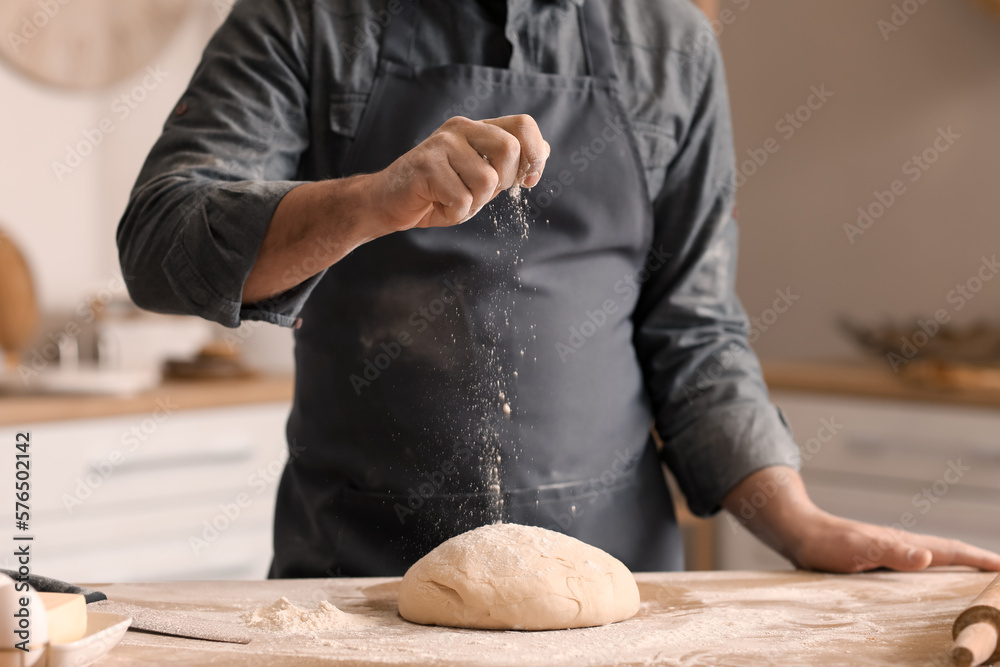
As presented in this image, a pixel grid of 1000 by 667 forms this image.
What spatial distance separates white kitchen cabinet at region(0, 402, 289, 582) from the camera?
6.11 ft

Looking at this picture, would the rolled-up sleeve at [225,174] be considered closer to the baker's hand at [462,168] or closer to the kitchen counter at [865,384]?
the baker's hand at [462,168]

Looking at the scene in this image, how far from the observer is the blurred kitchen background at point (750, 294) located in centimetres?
195

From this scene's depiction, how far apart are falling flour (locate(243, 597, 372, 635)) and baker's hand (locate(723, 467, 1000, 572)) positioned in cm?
50

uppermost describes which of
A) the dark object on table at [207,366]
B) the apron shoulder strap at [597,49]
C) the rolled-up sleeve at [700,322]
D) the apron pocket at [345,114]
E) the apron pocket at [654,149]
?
the apron shoulder strap at [597,49]

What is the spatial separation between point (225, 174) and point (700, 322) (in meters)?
0.58

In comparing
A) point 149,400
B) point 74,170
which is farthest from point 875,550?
point 74,170

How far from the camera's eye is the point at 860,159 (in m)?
2.57

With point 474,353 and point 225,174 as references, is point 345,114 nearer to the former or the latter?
point 225,174

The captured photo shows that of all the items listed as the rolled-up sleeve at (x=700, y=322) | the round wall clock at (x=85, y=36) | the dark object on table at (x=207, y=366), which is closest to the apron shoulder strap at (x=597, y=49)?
the rolled-up sleeve at (x=700, y=322)

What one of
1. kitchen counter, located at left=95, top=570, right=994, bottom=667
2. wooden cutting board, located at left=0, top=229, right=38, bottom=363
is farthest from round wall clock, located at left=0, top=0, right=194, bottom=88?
kitchen counter, located at left=95, top=570, right=994, bottom=667

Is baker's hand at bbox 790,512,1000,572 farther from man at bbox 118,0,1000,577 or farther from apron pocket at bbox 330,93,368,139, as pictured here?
apron pocket at bbox 330,93,368,139

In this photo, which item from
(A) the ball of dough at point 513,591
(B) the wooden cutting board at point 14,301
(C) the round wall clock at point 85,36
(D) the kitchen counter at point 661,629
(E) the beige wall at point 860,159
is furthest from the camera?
(E) the beige wall at point 860,159

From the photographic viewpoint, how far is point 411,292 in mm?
1031

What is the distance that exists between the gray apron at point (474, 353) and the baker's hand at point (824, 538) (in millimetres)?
143
